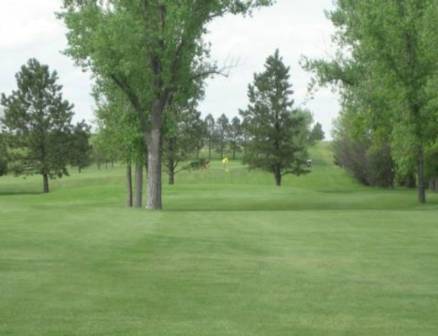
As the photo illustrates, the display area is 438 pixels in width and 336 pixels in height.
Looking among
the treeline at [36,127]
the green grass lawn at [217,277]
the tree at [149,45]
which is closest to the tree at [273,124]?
the treeline at [36,127]

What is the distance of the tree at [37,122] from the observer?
3125 inches

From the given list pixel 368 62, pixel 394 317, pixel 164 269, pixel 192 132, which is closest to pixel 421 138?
pixel 368 62

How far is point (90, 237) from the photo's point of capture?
18734 mm

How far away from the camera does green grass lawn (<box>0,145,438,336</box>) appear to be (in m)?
9.13

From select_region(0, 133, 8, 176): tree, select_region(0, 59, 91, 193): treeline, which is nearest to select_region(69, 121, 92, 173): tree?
select_region(0, 59, 91, 193): treeline

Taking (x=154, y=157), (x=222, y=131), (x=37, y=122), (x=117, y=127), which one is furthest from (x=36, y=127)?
(x=222, y=131)

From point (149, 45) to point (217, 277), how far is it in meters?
24.0

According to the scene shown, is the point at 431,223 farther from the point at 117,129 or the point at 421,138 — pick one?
the point at 117,129

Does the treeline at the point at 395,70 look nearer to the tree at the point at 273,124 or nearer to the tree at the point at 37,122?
the tree at the point at 273,124

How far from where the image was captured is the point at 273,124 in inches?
3108

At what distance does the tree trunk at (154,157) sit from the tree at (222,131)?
133 meters

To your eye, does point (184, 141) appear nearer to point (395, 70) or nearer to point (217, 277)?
point (395, 70)

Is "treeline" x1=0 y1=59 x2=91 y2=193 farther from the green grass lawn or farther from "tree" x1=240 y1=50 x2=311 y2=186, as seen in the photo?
the green grass lawn

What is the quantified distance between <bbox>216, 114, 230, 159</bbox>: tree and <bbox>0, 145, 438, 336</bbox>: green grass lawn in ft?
486
